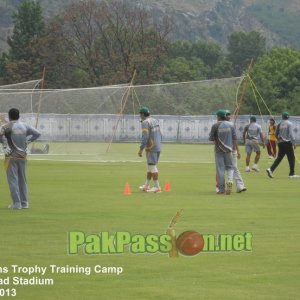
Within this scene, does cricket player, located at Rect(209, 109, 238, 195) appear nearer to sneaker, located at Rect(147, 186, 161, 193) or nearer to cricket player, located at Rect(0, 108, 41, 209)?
sneaker, located at Rect(147, 186, 161, 193)

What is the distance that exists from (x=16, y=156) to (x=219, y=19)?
167771 mm

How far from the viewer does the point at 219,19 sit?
7298 inches

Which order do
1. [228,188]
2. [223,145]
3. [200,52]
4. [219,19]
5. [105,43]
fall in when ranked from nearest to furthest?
[228,188], [223,145], [105,43], [200,52], [219,19]

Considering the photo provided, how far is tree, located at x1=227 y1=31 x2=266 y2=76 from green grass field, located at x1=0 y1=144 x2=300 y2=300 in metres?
116

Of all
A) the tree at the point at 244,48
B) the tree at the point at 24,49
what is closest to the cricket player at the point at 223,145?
the tree at the point at 24,49

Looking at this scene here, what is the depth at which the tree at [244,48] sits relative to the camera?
146 metres

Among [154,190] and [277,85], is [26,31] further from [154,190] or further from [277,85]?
[154,190]

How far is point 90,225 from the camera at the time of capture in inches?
653

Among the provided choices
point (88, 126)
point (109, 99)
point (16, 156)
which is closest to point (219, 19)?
point (109, 99)

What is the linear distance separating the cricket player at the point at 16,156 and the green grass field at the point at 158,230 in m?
0.39

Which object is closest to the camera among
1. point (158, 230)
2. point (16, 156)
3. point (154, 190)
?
point (158, 230)

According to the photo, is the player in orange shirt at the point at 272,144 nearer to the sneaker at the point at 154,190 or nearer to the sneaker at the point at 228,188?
the sneaker at the point at 154,190

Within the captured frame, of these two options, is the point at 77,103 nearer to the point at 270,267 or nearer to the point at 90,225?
the point at 90,225

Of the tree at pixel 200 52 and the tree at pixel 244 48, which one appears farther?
the tree at pixel 244 48
